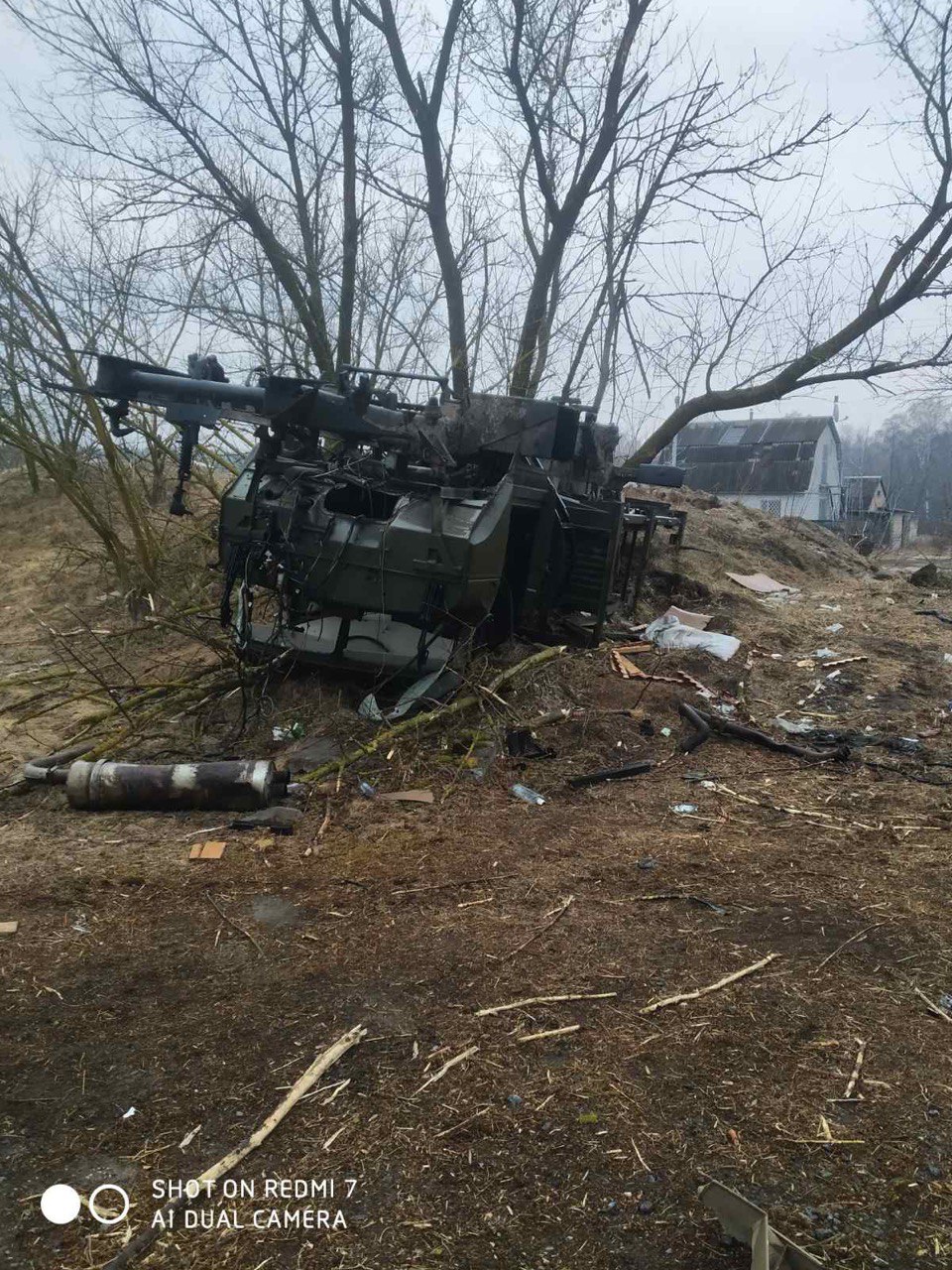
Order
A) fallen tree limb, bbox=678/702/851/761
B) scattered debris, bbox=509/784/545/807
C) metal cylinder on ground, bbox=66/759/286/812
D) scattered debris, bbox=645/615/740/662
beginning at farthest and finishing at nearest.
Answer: scattered debris, bbox=645/615/740/662, fallen tree limb, bbox=678/702/851/761, scattered debris, bbox=509/784/545/807, metal cylinder on ground, bbox=66/759/286/812

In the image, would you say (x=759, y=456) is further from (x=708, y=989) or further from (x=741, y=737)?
(x=708, y=989)

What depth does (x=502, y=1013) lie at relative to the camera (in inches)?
133

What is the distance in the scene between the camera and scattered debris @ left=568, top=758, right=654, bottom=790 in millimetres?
6082

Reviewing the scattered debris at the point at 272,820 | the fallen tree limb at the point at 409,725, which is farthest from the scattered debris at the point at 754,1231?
the fallen tree limb at the point at 409,725

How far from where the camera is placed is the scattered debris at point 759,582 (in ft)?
42.4

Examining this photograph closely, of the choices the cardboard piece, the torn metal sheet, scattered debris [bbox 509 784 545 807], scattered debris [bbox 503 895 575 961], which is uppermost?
the torn metal sheet

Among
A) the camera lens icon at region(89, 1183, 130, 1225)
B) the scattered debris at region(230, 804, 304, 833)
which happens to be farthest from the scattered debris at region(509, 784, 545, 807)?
the camera lens icon at region(89, 1183, 130, 1225)

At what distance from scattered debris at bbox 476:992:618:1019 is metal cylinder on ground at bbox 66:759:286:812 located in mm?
2403

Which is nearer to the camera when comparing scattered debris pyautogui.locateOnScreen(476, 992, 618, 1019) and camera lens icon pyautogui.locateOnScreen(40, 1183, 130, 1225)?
camera lens icon pyautogui.locateOnScreen(40, 1183, 130, 1225)

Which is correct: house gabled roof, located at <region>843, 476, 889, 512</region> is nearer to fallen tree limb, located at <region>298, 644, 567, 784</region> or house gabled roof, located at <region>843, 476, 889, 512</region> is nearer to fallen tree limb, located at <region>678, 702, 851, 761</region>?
fallen tree limb, located at <region>678, 702, 851, 761</region>

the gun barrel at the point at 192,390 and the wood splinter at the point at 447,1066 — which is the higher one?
the gun barrel at the point at 192,390

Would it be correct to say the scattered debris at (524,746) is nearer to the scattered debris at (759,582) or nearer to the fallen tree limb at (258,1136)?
the fallen tree limb at (258,1136)

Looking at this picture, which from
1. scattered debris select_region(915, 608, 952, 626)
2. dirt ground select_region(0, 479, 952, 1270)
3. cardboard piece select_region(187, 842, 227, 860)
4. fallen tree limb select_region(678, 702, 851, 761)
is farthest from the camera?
scattered debris select_region(915, 608, 952, 626)

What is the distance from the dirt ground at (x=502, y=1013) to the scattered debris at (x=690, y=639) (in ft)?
6.95
